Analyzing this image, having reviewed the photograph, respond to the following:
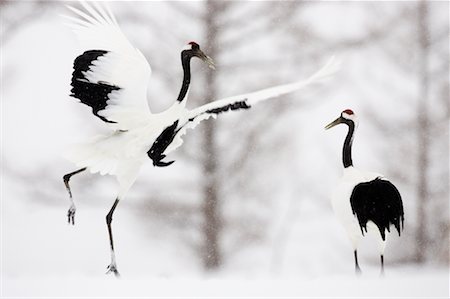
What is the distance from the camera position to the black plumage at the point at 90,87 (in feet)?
7.45

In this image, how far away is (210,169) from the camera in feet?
8.61

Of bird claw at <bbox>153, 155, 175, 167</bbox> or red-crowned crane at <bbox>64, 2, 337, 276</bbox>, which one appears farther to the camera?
bird claw at <bbox>153, 155, 175, 167</bbox>

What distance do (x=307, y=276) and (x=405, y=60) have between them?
90 centimetres

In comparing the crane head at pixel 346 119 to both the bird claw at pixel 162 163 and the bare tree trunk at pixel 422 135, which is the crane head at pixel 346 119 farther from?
the bird claw at pixel 162 163

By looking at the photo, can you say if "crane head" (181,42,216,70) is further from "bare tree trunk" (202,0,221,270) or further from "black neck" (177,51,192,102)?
"bare tree trunk" (202,0,221,270)


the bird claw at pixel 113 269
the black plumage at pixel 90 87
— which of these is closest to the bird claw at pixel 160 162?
the black plumage at pixel 90 87

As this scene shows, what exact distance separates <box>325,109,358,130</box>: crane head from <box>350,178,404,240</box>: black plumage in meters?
0.23

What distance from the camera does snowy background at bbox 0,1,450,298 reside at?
8.36 ft

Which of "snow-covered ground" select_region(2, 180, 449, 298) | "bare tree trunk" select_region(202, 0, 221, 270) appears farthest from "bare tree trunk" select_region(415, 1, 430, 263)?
"bare tree trunk" select_region(202, 0, 221, 270)

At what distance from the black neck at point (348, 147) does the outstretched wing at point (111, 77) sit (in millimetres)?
689

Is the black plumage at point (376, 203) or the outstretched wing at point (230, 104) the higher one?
the outstretched wing at point (230, 104)

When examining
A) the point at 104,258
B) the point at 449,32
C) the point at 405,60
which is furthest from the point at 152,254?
the point at 449,32

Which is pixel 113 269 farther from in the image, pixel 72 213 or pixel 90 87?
pixel 90 87

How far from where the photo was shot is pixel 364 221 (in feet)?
7.63
